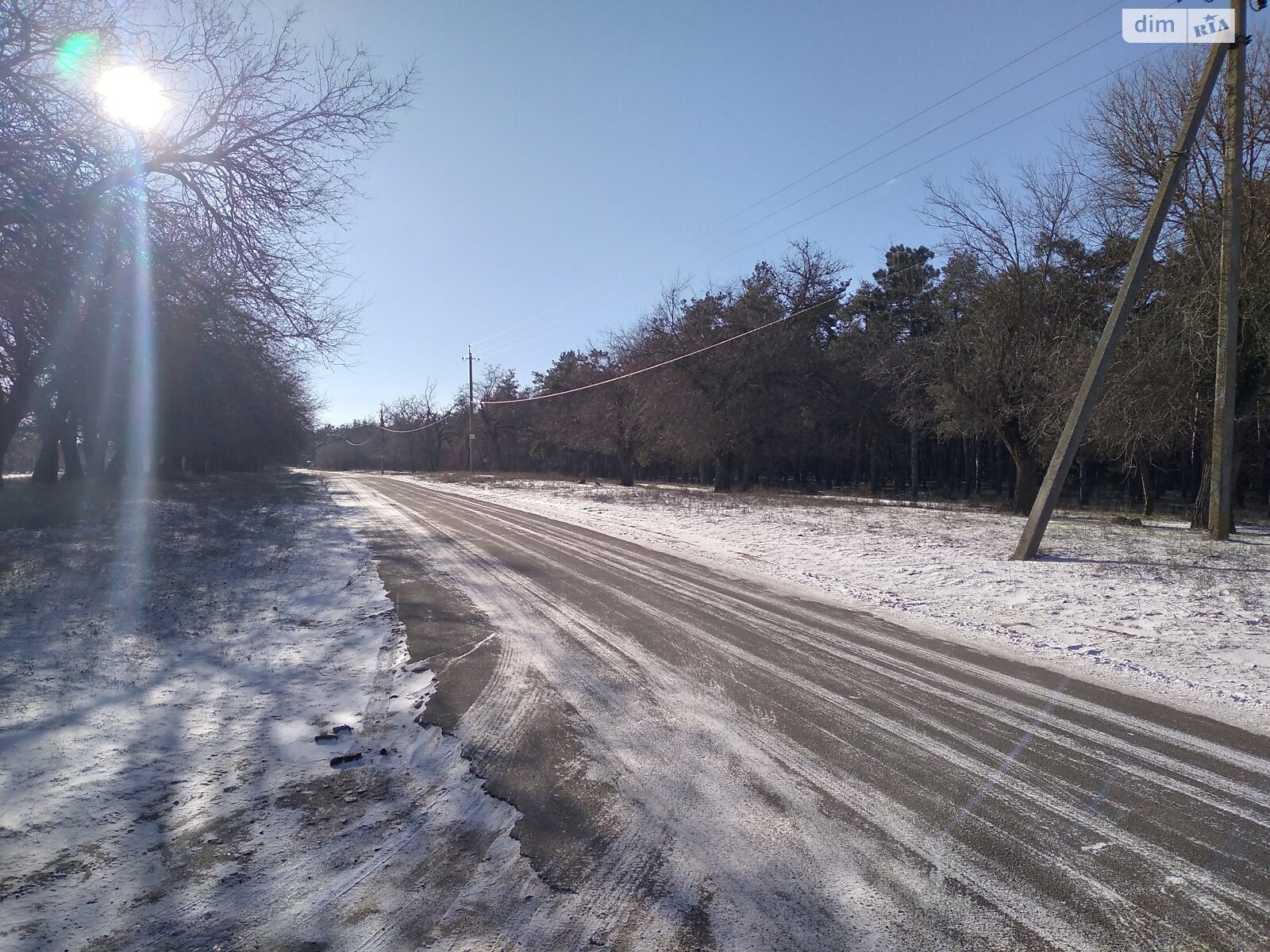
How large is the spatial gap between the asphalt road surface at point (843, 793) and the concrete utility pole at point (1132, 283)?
263 inches

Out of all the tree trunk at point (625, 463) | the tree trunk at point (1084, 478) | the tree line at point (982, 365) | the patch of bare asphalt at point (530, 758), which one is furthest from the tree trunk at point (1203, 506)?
the tree trunk at point (625, 463)

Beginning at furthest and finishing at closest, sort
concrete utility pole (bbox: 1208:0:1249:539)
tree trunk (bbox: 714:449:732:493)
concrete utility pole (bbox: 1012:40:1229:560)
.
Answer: tree trunk (bbox: 714:449:732:493), concrete utility pole (bbox: 1208:0:1249:539), concrete utility pole (bbox: 1012:40:1229:560)

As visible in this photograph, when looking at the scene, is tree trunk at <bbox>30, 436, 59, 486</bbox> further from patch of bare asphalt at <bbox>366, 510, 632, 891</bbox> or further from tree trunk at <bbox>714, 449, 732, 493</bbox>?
tree trunk at <bbox>714, 449, 732, 493</bbox>

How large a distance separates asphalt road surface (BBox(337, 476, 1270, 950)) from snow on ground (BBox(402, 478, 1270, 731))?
2.90 feet

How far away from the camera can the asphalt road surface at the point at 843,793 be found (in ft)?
10.4

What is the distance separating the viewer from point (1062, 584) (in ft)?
36.9

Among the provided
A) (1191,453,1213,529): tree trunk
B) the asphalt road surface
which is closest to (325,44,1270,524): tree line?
(1191,453,1213,529): tree trunk

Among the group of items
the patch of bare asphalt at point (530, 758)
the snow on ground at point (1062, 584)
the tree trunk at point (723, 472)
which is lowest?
the snow on ground at point (1062, 584)

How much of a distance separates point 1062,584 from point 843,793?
8540mm

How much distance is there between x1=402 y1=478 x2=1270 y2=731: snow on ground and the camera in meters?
7.14

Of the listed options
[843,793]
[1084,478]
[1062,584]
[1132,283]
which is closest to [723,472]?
[1084,478]

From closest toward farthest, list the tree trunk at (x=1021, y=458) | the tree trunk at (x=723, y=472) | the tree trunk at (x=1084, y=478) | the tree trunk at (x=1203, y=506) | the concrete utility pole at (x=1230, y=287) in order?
the concrete utility pole at (x=1230, y=287)
the tree trunk at (x=1203, y=506)
the tree trunk at (x=1021, y=458)
the tree trunk at (x=1084, y=478)
the tree trunk at (x=723, y=472)

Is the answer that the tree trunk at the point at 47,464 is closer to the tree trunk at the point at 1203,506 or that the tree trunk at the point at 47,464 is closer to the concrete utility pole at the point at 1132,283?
the concrete utility pole at the point at 1132,283

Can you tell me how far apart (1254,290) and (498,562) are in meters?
17.6
